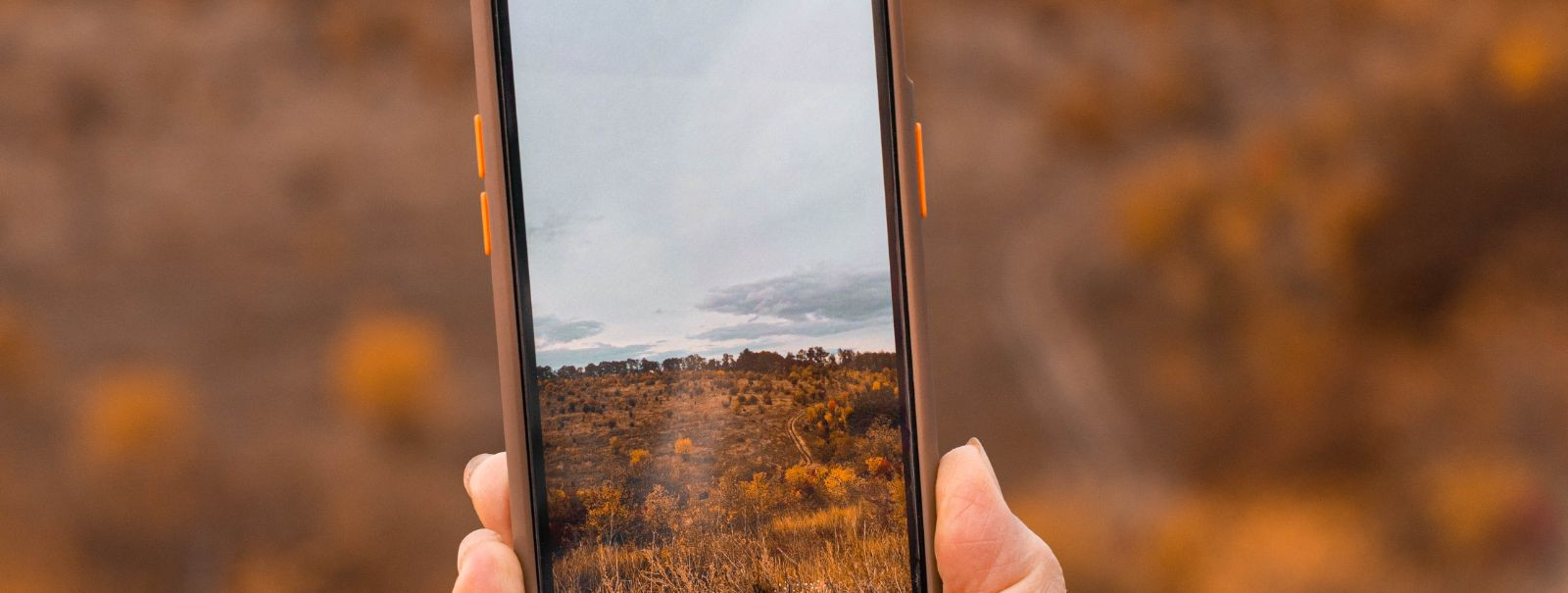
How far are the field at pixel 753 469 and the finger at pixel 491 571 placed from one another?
2.2 inches

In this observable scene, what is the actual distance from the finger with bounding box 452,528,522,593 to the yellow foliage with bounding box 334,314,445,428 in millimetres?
424

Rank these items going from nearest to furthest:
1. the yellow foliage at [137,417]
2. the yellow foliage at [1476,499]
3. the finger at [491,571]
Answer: the finger at [491,571], the yellow foliage at [137,417], the yellow foliage at [1476,499]

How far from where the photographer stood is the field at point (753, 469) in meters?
0.51

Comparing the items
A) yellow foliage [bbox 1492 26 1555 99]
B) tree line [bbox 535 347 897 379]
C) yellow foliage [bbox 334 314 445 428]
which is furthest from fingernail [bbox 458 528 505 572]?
yellow foliage [bbox 1492 26 1555 99]

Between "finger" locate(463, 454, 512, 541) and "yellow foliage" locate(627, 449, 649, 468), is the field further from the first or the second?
"finger" locate(463, 454, 512, 541)

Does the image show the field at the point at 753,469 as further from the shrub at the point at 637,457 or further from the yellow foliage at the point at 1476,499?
the yellow foliage at the point at 1476,499

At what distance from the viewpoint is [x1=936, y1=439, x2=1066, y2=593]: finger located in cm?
51

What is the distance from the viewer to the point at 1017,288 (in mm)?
948

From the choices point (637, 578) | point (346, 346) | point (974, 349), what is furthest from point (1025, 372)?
point (346, 346)

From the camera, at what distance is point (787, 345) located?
0.53 meters

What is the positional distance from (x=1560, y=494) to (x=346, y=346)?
1.31m

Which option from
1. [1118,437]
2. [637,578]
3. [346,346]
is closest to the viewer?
[637,578]

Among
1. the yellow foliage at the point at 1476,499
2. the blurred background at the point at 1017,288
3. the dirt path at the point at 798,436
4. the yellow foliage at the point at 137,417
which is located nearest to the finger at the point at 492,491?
the dirt path at the point at 798,436

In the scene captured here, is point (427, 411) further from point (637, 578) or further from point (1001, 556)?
point (1001, 556)
